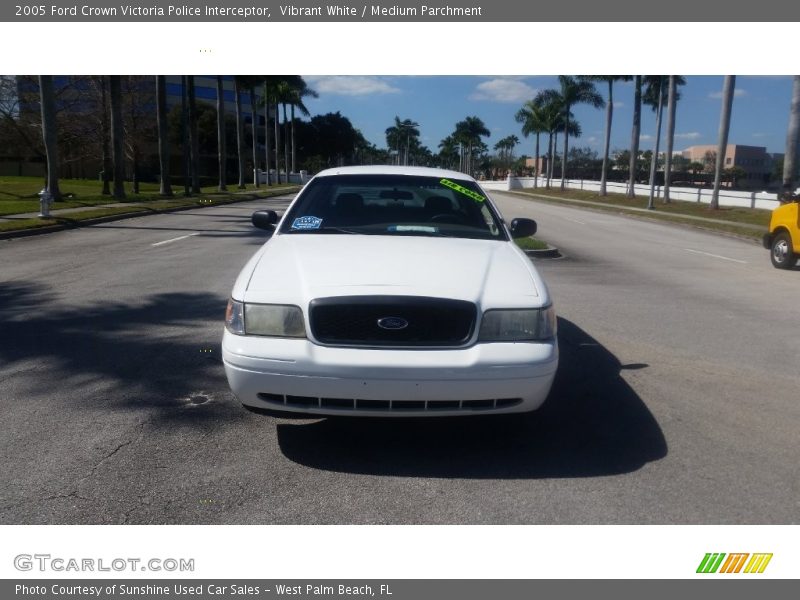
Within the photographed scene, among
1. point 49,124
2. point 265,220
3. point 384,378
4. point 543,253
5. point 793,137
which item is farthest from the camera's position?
point 793,137

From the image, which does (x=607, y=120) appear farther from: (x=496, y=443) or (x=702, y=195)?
(x=496, y=443)

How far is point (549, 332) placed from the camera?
421 centimetres

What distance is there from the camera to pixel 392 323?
3.98 metres

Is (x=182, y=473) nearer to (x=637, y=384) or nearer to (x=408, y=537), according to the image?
(x=408, y=537)

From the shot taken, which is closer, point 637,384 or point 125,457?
point 125,457

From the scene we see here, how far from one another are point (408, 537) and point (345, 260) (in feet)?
5.93

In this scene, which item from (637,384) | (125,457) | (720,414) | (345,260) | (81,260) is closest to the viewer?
(125,457)

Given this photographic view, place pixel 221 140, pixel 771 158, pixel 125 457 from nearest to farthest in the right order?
pixel 125 457 → pixel 221 140 → pixel 771 158

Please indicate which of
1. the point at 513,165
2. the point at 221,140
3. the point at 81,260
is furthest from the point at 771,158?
the point at 81,260

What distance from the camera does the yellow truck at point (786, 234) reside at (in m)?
13.5

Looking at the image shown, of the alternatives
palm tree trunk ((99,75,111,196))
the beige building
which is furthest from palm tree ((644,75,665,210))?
the beige building

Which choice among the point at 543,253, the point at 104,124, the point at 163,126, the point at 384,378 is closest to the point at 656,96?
the point at 163,126

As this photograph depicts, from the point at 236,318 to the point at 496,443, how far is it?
1746 millimetres

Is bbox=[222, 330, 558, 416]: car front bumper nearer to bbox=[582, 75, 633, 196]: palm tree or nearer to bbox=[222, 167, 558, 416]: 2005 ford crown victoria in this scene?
bbox=[222, 167, 558, 416]: 2005 ford crown victoria
